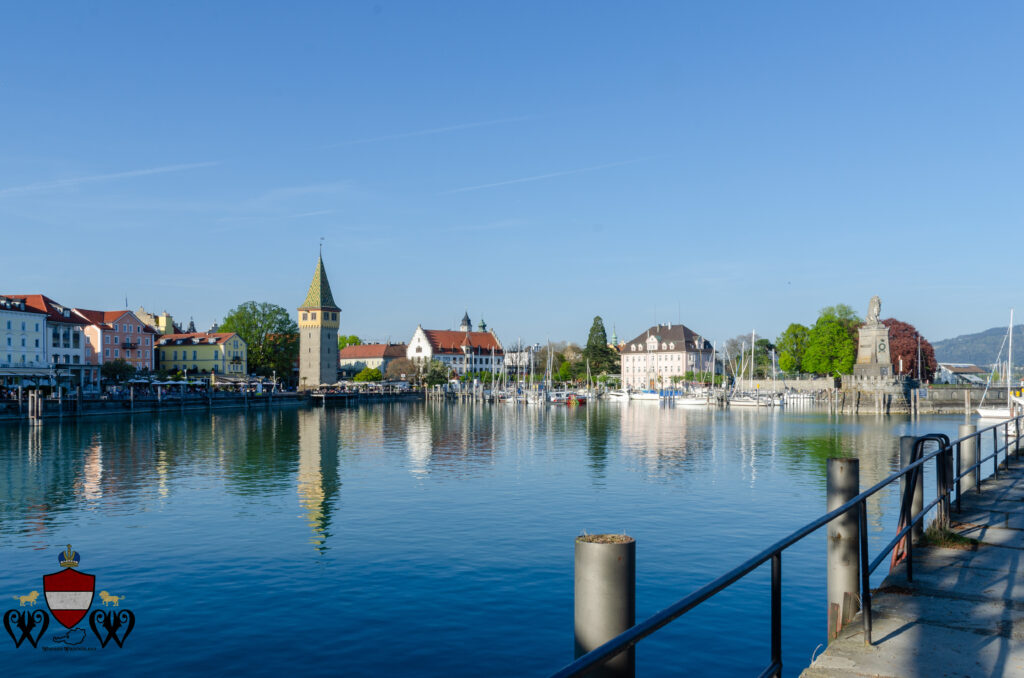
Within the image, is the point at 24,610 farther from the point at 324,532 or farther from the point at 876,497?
the point at 876,497

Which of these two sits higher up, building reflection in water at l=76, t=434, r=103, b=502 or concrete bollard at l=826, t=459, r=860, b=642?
concrete bollard at l=826, t=459, r=860, b=642

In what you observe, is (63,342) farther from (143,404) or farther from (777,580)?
(777,580)

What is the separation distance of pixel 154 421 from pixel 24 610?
65.4 m

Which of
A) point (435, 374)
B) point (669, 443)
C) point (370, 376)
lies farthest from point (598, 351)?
point (669, 443)

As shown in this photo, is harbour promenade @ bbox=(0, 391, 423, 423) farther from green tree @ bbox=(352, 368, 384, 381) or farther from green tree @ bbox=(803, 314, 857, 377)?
green tree @ bbox=(803, 314, 857, 377)

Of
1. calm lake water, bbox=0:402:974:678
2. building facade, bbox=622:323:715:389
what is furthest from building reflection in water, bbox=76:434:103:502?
building facade, bbox=622:323:715:389

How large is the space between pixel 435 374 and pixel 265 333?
33.3m

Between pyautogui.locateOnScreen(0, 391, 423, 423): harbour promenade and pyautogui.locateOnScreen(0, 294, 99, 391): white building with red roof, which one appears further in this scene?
pyautogui.locateOnScreen(0, 294, 99, 391): white building with red roof

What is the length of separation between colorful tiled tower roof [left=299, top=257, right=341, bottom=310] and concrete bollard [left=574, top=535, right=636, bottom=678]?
14154cm

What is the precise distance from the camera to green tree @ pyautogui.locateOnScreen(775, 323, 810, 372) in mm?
140250

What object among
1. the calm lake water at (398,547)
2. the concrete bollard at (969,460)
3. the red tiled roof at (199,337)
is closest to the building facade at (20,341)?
the red tiled roof at (199,337)

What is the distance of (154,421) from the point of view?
253 ft

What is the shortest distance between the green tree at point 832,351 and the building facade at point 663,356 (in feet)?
183
